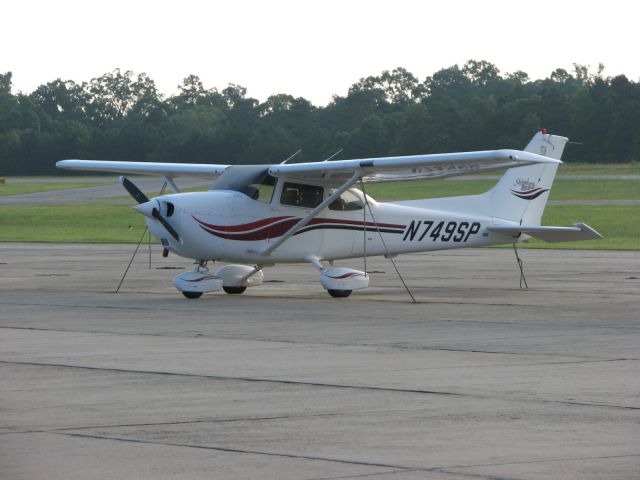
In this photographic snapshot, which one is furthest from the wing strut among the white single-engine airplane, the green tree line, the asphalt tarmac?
the green tree line

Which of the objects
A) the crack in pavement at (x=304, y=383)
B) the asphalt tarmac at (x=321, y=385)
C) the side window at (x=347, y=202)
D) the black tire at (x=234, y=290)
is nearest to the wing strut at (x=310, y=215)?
the side window at (x=347, y=202)

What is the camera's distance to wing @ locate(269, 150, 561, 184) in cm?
1764

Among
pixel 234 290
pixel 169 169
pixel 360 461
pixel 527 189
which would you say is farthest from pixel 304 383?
pixel 169 169

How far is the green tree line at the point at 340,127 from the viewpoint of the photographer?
9981cm

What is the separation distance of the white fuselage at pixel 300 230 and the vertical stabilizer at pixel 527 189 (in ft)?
1.35

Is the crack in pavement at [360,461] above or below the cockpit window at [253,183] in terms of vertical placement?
above

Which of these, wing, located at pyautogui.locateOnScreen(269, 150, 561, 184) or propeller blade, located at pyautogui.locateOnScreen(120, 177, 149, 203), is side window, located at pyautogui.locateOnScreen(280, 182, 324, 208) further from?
propeller blade, located at pyautogui.locateOnScreen(120, 177, 149, 203)

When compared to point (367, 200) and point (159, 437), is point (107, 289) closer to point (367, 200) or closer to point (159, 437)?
point (367, 200)

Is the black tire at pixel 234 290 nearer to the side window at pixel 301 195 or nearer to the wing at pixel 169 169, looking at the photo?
the side window at pixel 301 195

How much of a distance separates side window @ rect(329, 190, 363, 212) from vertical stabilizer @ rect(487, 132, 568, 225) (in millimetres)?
2608

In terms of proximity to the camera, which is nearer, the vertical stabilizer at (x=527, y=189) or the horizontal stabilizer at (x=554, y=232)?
the horizontal stabilizer at (x=554, y=232)

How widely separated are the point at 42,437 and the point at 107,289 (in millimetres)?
13585

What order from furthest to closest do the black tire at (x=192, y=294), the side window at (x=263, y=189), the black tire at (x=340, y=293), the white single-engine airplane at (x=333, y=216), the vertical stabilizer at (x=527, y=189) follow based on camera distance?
the vertical stabilizer at (x=527, y=189) → the side window at (x=263, y=189) → the black tire at (x=340, y=293) → the black tire at (x=192, y=294) → the white single-engine airplane at (x=333, y=216)

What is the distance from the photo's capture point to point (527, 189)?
2203 cm
